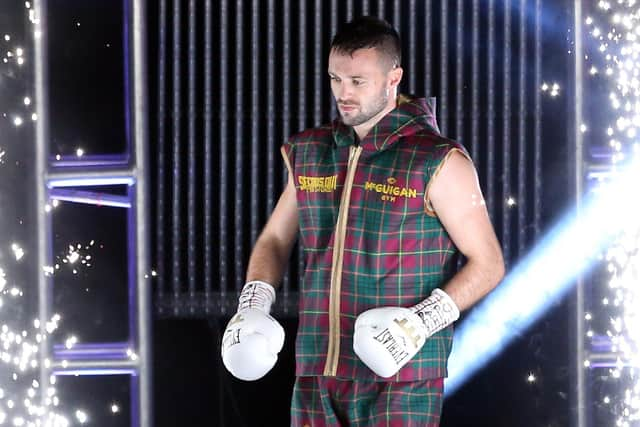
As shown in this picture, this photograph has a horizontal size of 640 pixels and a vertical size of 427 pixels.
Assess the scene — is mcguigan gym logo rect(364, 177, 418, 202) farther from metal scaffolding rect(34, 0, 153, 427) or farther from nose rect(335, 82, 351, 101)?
metal scaffolding rect(34, 0, 153, 427)

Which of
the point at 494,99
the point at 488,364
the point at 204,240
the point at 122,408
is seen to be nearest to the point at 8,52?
the point at 204,240

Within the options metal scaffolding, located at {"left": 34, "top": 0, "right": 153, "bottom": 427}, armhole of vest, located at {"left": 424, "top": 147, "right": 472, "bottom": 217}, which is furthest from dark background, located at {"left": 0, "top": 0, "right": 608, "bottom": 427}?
armhole of vest, located at {"left": 424, "top": 147, "right": 472, "bottom": 217}

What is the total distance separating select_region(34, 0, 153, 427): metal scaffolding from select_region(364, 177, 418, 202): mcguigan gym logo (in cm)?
108

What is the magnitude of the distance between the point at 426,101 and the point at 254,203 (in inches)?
37.8

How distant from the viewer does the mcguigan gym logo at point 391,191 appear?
2568mm

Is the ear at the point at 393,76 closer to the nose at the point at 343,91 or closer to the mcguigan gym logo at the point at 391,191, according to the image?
A: the nose at the point at 343,91

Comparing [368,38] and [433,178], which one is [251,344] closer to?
[433,178]

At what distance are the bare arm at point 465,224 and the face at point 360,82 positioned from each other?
23 centimetres

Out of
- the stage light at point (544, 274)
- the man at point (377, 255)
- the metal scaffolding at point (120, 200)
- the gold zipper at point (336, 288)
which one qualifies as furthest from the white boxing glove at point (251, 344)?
the stage light at point (544, 274)

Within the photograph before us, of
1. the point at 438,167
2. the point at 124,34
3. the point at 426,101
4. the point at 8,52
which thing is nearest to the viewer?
the point at 438,167

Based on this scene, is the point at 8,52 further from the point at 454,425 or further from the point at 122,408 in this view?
the point at 454,425

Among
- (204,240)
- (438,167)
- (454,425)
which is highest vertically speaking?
(438,167)

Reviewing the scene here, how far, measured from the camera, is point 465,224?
256cm

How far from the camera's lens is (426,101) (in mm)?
2725
